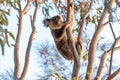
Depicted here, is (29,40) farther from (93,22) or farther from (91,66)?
(93,22)

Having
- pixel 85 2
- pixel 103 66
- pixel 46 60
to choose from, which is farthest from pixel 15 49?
pixel 85 2

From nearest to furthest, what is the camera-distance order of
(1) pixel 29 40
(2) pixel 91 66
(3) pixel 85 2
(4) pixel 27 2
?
(2) pixel 91 66
(1) pixel 29 40
(4) pixel 27 2
(3) pixel 85 2

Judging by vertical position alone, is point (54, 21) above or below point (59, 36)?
above

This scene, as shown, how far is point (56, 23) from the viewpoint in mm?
4828

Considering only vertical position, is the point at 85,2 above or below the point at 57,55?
above

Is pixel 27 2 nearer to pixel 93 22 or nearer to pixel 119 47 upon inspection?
pixel 93 22

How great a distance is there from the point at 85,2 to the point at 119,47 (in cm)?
110

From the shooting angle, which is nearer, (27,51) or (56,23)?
(27,51)

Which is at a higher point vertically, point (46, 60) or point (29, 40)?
point (29, 40)

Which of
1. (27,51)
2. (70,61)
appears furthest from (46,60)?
(27,51)

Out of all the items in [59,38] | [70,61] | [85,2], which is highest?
[85,2]

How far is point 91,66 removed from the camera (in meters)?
3.99

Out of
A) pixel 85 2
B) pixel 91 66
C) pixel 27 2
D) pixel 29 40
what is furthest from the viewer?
pixel 85 2

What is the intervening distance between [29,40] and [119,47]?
3.57 feet
